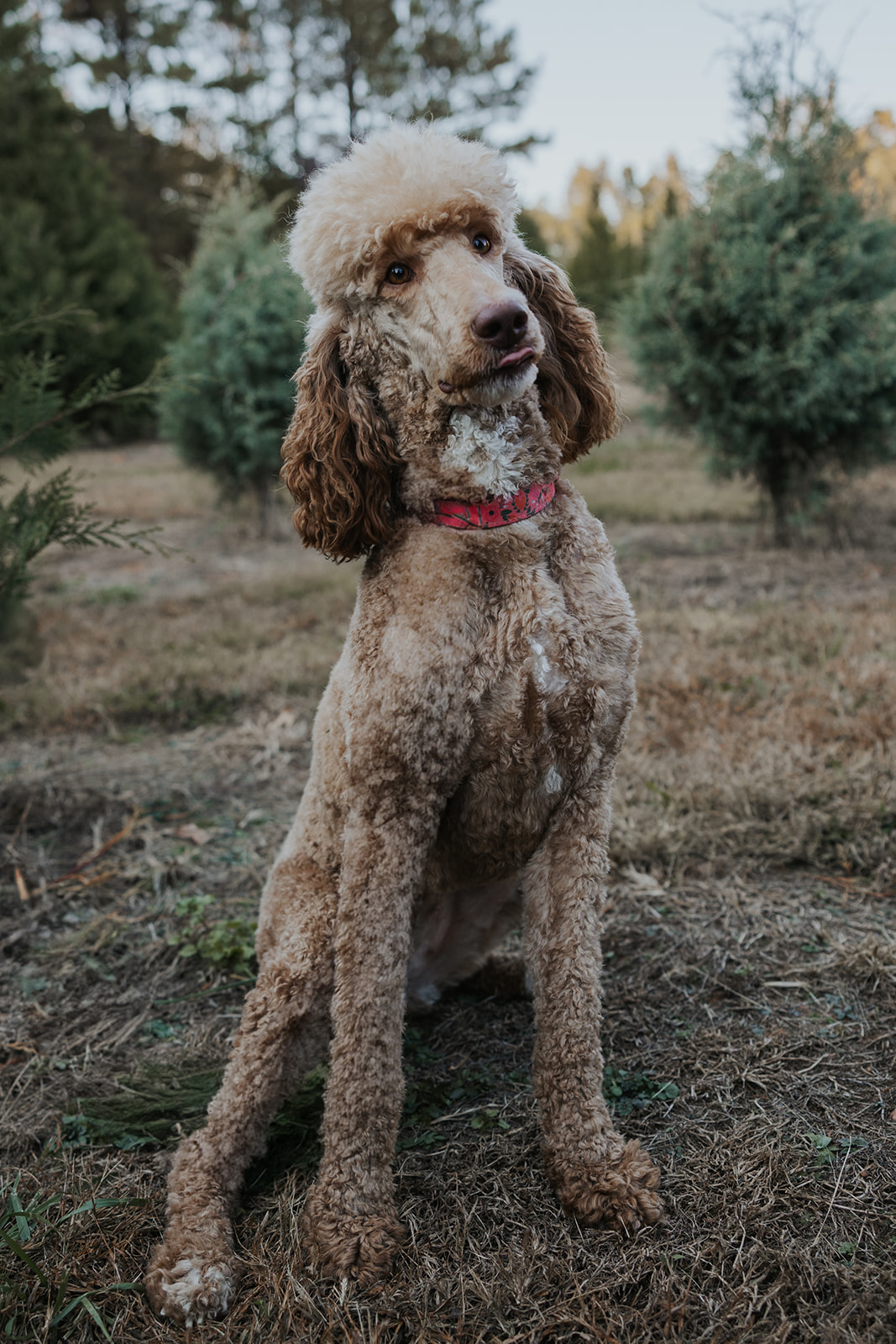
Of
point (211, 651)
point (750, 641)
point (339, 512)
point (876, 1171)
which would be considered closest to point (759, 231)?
point (750, 641)

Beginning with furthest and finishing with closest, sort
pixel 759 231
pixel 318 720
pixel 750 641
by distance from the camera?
1. pixel 759 231
2. pixel 750 641
3. pixel 318 720

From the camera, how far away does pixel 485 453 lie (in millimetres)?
1580

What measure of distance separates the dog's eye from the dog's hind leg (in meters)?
1.14

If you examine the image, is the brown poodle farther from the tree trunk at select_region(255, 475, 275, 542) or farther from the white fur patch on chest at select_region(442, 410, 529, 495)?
the tree trunk at select_region(255, 475, 275, 542)

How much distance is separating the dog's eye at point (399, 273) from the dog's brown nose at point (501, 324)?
0.20 meters

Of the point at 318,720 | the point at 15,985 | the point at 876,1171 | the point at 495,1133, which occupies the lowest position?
the point at 15,985

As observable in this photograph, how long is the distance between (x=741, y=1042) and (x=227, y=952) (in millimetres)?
1340

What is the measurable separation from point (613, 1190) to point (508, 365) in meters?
1.43

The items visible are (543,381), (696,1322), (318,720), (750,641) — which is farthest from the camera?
(750,641)

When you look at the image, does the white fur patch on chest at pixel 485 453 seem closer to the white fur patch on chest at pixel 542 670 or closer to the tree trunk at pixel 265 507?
the white fur patch on chest at pixel 542 670

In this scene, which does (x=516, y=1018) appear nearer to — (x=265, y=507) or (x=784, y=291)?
(x=784, y=291)

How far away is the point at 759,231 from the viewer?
19.2 feet

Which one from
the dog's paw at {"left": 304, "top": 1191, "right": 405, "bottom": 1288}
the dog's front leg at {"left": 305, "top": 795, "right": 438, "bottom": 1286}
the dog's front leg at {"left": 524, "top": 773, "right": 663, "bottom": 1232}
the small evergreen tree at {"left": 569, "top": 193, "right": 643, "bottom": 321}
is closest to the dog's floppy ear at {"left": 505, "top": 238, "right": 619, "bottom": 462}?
the dog's front leg at {"left": 524, "top": 773, "right": 663, "bottom": 1232}

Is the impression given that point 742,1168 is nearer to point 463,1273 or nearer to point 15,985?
point 463,1273
